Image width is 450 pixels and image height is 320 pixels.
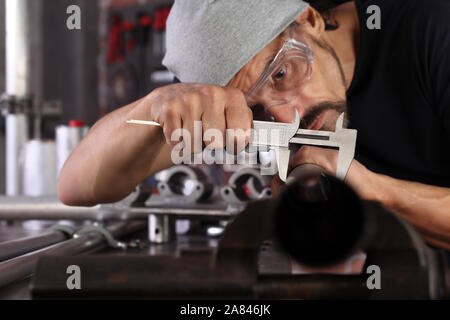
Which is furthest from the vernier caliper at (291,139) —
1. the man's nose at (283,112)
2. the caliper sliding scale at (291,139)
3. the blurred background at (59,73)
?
the blurred background at (59,73)

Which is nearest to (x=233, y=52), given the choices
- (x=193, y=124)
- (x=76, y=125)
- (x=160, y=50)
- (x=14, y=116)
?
(x=193, y=124)

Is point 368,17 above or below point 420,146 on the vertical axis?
above

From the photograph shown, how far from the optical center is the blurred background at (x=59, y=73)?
34.6 inches

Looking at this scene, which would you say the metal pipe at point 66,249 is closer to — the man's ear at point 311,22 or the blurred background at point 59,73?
the blurred background at point 59,73

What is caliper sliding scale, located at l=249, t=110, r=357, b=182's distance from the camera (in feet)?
1.09

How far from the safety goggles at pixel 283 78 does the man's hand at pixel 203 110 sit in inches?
4.4

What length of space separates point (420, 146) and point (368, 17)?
213 millimetres

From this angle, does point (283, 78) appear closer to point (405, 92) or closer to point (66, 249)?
point (405, 92)

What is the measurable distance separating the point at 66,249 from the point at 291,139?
320mm

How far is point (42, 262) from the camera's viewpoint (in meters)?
0.26

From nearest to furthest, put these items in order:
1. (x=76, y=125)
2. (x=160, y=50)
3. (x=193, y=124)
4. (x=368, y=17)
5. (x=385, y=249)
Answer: (x=385, y=249), (x=193, y=124), (x=368, y=17), (x=76, y=125), (x=160, y=50)

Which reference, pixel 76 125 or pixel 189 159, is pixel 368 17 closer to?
pixel 189 159

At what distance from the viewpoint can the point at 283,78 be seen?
0.52m

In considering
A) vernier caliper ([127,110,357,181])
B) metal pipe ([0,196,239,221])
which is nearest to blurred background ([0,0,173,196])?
metal pipe ([0,196,239,221])
